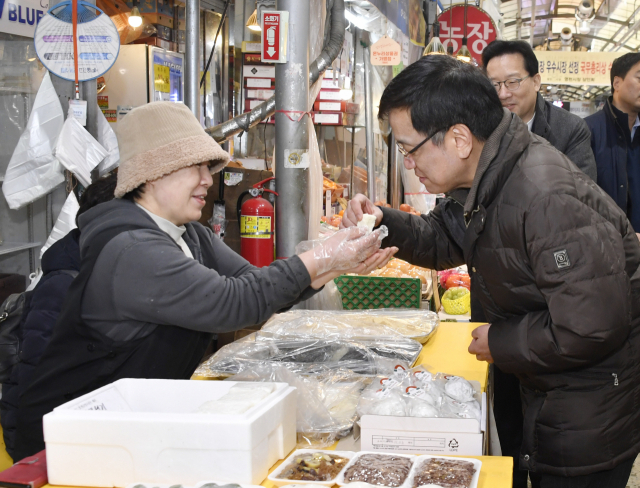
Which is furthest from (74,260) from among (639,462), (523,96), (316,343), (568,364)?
(639,462)

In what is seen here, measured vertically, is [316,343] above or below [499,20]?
below

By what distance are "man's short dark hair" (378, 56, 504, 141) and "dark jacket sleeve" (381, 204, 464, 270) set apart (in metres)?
0.74

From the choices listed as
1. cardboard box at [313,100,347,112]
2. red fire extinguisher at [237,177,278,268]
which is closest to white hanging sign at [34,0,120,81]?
red fire extinguisher at [237,177,278,268]

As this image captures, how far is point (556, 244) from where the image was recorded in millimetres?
1724

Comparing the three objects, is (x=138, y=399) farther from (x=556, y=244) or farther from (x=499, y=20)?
(x=499, y=20)

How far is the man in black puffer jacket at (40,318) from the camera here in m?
2.16

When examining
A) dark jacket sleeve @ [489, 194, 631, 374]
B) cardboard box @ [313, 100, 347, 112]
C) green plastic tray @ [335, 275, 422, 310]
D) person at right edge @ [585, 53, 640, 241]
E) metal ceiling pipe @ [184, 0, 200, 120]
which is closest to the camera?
dark jacket sleeve @ [489, 194, 631, 374]

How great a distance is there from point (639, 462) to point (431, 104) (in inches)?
138

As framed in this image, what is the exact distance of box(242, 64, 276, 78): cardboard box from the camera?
8177 millimetres

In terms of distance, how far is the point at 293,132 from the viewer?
495cm

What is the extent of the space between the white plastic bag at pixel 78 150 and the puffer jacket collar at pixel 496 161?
3730mm

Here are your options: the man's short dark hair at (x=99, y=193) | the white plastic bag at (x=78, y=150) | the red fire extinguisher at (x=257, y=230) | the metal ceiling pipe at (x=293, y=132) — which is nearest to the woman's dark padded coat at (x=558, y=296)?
the man's short dark hair at (x=99, y=193)

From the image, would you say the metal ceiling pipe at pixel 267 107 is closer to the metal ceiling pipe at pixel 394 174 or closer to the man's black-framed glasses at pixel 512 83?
the man's black-framed glasses at pixel 512 83

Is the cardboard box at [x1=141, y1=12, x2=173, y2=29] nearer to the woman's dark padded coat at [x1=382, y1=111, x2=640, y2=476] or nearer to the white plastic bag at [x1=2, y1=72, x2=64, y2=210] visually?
the white plastic bag at [x1=2, y1=72, x2=64, y2=210]
